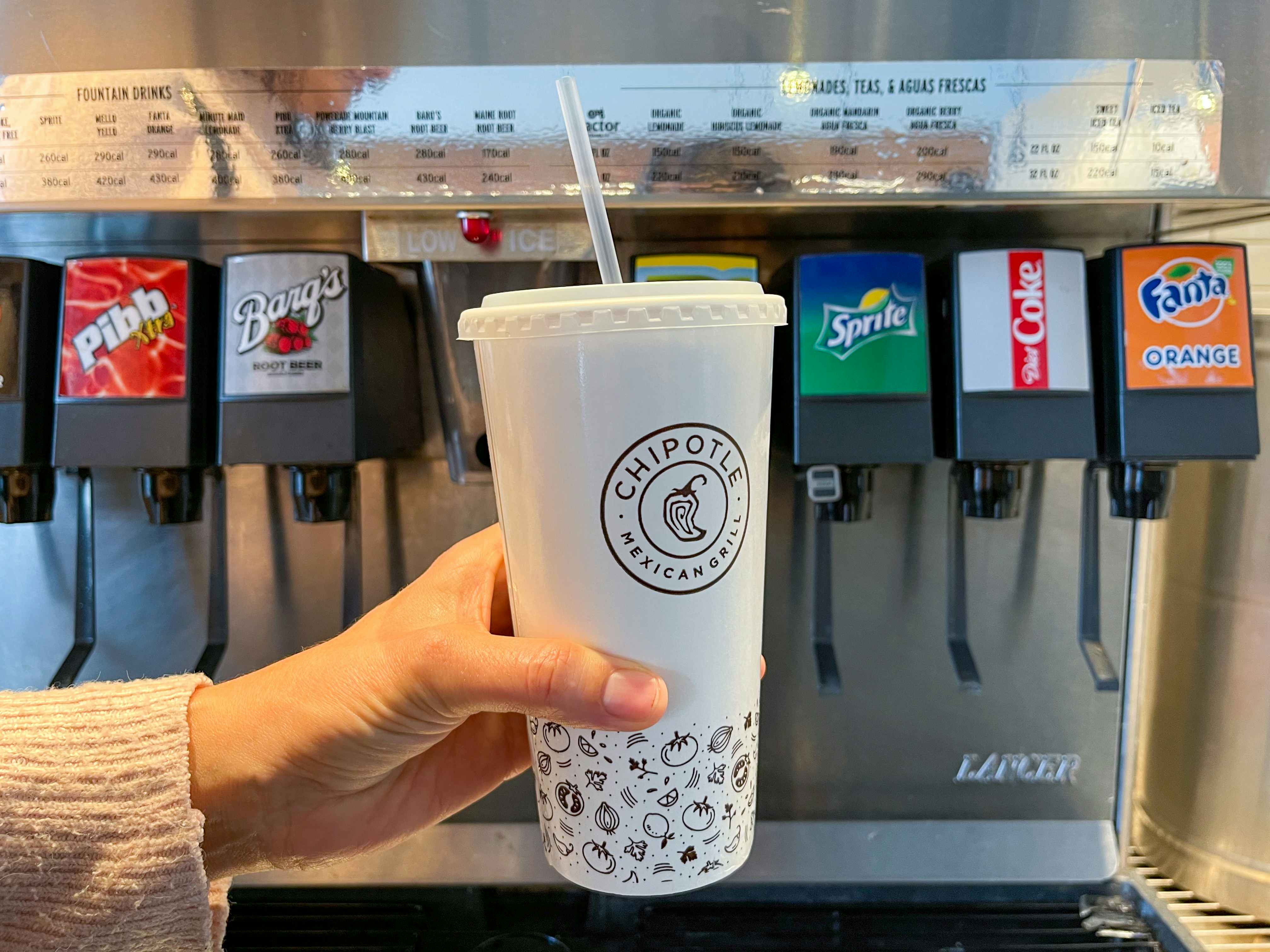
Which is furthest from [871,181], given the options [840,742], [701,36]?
[840,742]

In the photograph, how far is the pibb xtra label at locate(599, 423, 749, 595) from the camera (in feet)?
1.45

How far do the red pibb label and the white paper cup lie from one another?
0.35 meters

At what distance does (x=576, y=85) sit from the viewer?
683mm

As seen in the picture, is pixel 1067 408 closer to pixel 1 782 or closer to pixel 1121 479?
pixel 1121 479

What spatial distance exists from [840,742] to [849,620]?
133 mm

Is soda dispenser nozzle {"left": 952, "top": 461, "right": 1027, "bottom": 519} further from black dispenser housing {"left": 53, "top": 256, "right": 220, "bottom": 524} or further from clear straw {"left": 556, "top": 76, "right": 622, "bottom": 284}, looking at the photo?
black dispenser housing {"left": 53, "top": 256, "right": 220, "bottom": 524}

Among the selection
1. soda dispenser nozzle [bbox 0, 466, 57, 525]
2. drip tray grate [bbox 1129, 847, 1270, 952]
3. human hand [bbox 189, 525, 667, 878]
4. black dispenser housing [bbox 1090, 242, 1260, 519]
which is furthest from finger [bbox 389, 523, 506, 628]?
drip tray grate [bbox 1129, 847, 1270, 952]

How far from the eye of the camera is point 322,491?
79cm

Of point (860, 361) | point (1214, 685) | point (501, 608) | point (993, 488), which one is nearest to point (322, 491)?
point (501, 608)

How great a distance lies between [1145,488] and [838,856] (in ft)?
1.54

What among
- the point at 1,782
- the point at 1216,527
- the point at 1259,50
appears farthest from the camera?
the point at 1216,527

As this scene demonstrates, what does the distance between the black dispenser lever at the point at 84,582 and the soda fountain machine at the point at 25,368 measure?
0.08 meters

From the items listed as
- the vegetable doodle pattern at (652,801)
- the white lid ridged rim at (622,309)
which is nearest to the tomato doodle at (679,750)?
the vegetable doodle pattern at (652,801)

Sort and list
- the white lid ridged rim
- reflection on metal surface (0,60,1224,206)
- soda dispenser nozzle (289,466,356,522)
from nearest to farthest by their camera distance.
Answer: the white lid ridged rim, reflection on metal surface (0,60,1224,206), soda dispenser nozzle (289,466,356,522)
